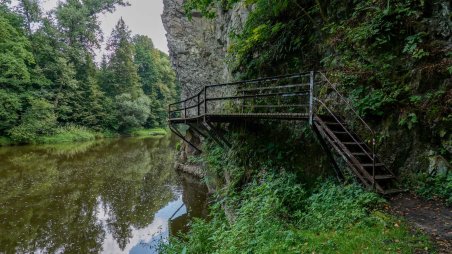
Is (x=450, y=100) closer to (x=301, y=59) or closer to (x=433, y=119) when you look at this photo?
(x=433, y=119)

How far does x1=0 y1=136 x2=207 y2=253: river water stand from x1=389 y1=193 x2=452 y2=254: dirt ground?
6158 mm

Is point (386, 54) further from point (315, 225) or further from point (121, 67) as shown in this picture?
point (121, 67)

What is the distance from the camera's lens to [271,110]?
8.21 metres

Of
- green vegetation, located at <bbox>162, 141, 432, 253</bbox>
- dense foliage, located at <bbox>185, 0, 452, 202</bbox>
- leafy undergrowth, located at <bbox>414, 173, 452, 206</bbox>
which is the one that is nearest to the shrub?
green vegetation, located at <bbox>162, 141, 432, 253</bbox>

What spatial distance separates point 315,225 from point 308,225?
159 millimetres

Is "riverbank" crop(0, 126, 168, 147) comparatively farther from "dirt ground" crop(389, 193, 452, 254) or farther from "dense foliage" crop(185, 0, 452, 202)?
"dirt ground" crop(389, 193, 452, 254)

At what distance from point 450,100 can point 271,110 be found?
4.32 m

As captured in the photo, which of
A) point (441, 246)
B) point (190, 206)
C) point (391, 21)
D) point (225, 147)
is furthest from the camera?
point (190, 206)

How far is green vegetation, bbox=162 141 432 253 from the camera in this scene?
3590 mm

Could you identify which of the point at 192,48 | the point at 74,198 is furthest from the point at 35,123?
the point at 74,198

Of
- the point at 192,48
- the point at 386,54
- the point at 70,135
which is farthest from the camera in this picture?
the point at 70,135

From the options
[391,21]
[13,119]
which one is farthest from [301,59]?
[13,119]

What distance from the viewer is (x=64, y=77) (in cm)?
3347

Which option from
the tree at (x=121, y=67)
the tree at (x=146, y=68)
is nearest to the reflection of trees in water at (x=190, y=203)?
the tree at (x=121, y=67)
